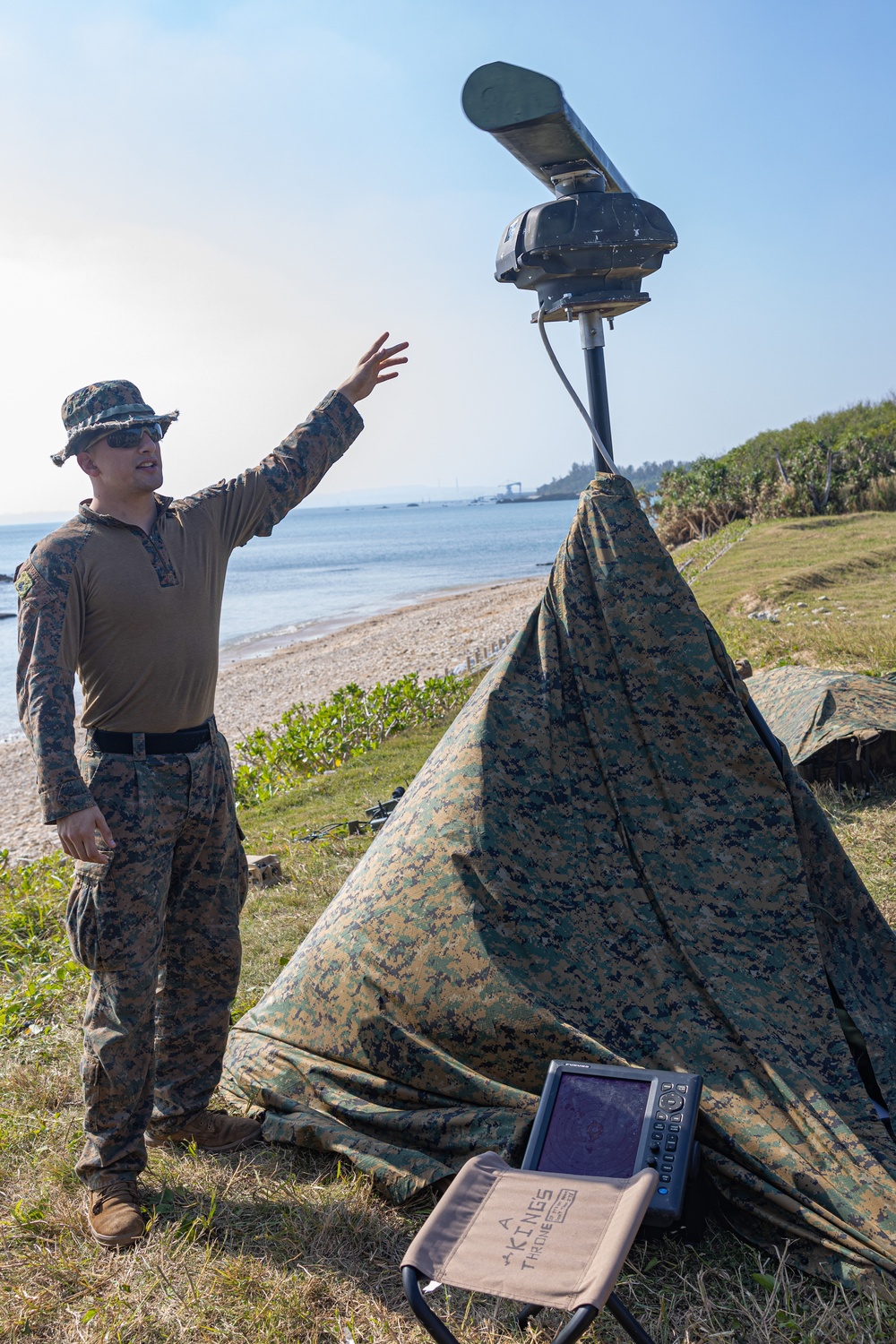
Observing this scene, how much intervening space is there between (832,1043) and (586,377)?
246 cm

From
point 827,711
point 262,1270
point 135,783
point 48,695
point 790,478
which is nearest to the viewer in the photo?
point 262,1270

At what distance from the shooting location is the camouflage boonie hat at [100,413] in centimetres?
345

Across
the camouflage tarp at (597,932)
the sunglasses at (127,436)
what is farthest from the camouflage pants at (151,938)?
the sunglasses at (127,436)

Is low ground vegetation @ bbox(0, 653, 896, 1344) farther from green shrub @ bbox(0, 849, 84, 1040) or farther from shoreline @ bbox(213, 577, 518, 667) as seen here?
shoreline @ bbox(213, 577, 518, 667)

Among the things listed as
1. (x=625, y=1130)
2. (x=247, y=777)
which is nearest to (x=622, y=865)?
(x=625, y=1130)

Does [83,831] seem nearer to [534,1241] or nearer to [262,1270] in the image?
[262,1270]

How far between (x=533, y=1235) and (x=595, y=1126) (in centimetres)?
68

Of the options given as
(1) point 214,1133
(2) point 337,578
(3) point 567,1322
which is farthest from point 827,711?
(2) point 337,578

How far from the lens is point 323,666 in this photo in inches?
992

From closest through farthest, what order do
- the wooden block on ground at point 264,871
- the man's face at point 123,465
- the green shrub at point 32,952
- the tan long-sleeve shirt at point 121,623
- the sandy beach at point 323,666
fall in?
the tan long-sleeve shirt at point 121,623 → the man's face at point 123,465 → the green shrub at point 32,952 → the wooden block on ground at point 264,871 → the sandy beach at point 323,666

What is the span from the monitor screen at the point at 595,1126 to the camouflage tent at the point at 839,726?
4387 mm

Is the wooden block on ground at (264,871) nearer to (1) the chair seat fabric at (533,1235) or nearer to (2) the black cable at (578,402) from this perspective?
(2) the black cable at (578,402)

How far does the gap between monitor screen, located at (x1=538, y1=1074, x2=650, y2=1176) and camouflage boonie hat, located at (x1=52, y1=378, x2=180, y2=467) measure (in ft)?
8.24

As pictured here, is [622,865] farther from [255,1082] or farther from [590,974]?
[255,1082]
